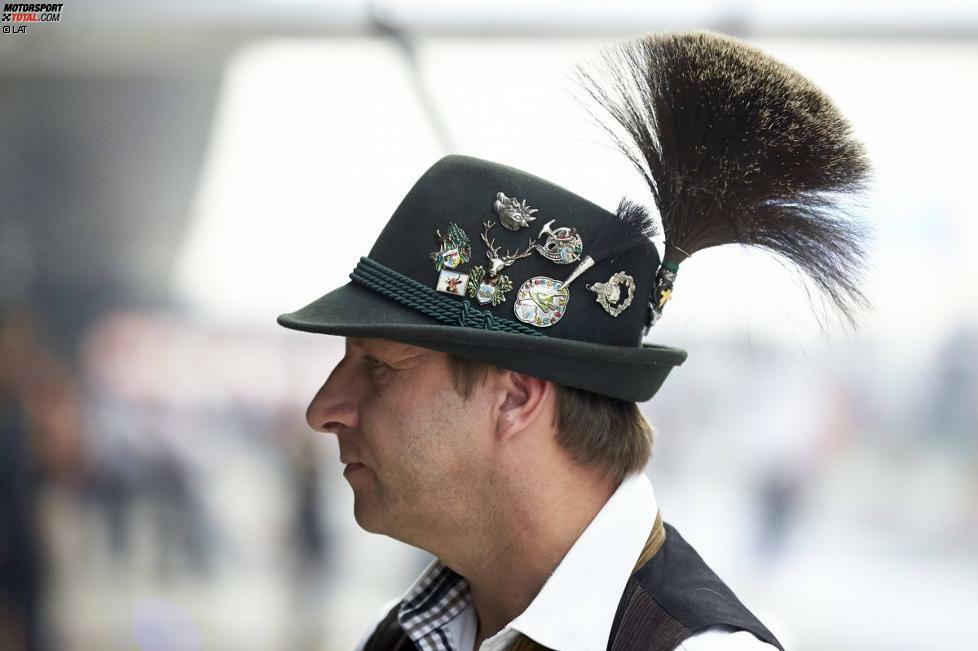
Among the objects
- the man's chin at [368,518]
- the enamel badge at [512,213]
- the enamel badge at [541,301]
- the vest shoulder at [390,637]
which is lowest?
the vest shoulder at [390,637]

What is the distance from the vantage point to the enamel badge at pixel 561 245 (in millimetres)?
1469

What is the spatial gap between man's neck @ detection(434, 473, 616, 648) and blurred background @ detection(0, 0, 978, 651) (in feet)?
10.7

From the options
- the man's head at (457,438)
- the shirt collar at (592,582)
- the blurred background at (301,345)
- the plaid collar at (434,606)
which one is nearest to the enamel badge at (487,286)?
the man's head at (457,438)

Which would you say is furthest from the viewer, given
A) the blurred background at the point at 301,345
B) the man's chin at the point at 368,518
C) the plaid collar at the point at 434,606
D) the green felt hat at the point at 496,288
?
the blurred background at the point at 301,345

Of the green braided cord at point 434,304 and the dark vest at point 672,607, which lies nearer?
the dark vest at point 672,607

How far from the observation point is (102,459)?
5.41 m

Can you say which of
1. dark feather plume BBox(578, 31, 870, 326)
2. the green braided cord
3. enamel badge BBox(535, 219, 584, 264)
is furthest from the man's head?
dark feather plume BBox(578, 31, 870, 326)

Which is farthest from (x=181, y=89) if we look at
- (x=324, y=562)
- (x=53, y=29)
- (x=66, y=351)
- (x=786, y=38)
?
(x=786, y=38)

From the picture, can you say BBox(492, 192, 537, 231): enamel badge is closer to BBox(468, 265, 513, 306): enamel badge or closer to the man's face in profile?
BBox(468, 265, 513, 306): enamel badge

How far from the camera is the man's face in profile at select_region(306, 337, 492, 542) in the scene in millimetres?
1526

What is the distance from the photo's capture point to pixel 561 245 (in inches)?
58.0

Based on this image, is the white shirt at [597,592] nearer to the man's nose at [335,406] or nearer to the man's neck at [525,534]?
the man's neck at [525,534]

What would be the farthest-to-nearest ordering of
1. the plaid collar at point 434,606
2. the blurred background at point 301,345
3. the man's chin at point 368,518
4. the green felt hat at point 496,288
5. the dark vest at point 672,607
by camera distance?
the blurred background at point 301,345 → the plaid collar at point 434,606 → the man's chin at point 368,518 → the green felt hat at point 496,288 → the dark vest at point 672,607

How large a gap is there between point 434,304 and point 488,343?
0.37 feet
